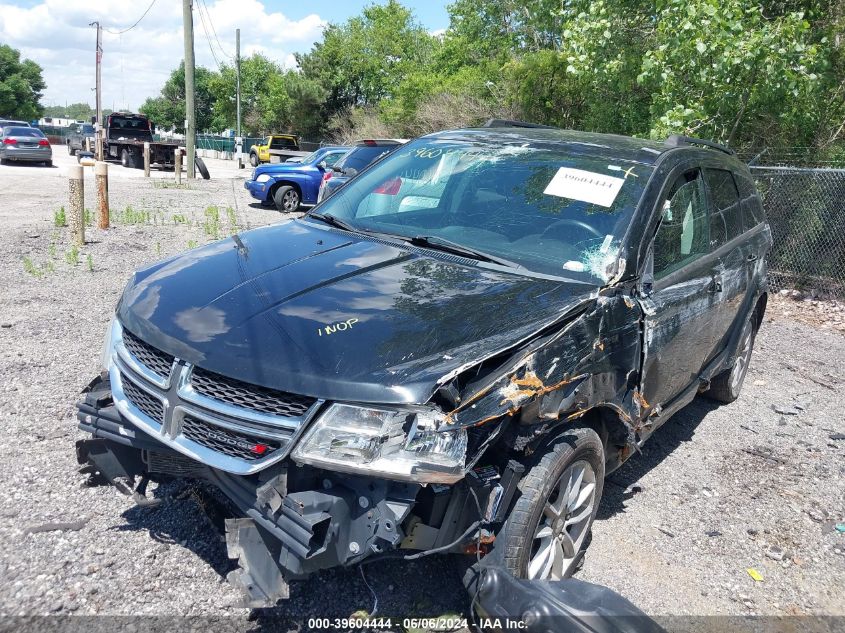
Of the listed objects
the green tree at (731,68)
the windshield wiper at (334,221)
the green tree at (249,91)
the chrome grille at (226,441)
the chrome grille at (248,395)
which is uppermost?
the green tree at (249,91)

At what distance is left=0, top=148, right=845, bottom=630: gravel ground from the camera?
2906 millimetres

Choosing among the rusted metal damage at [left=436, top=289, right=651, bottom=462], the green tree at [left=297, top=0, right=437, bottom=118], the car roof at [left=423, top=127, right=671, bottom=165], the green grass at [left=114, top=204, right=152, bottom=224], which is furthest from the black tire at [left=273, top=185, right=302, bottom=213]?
the green tree at [left=297, top=0, right=437, bottom=118]

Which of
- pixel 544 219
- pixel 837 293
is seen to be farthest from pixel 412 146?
pixel 837 293

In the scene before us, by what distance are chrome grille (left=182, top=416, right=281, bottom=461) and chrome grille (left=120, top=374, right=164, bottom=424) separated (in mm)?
156

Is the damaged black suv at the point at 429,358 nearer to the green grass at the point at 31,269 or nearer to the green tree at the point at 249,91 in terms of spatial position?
the green grass at the point at 31,269

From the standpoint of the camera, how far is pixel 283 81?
182ft

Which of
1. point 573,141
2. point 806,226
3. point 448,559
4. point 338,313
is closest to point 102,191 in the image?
point 573,141

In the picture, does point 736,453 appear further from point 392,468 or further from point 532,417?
point 392,468

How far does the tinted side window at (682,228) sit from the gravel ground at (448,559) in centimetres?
140

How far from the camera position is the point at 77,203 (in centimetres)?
951

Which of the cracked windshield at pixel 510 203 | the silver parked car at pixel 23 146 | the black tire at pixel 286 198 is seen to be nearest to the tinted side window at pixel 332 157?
the black tire at pixel 286 198

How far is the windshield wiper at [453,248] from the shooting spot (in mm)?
3402

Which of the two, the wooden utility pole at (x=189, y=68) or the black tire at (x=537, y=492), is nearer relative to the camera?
the black tire at (x=537, y=492)

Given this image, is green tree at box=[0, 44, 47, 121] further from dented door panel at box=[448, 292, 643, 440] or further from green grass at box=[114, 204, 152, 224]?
dented door panel at box=[448, 292, 643, 440]
